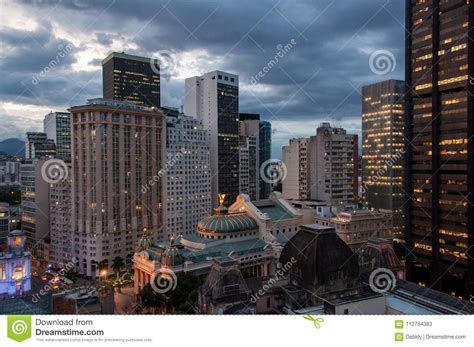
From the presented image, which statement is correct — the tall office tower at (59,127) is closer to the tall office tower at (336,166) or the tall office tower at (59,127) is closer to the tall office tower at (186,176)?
the tall office tower at (186,176)


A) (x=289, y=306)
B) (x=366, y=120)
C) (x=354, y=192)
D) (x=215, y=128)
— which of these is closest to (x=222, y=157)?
(x=215, y=128)

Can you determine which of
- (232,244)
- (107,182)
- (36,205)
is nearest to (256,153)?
(107,182)

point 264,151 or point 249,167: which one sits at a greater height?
point 264,151

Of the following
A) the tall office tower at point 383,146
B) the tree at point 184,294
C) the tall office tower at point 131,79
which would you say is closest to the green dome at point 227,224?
the tree at point 184,294

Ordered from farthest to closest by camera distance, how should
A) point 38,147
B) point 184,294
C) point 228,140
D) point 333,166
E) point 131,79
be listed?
point 131,79
point 38,147
point 228,140
point 333,166
point 184,294

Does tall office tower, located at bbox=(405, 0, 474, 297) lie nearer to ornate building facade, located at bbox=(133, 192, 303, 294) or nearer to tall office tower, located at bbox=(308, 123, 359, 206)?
ornate building facade, located at bbox=(133, 192, 303, 294)

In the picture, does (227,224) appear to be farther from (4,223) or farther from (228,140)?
(228,140)

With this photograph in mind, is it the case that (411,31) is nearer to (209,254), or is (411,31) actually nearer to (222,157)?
(209,254)
